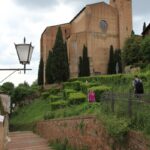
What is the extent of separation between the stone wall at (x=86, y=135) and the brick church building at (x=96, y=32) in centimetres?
3414

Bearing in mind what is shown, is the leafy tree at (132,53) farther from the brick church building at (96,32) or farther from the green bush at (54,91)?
the green bush at (54,91)

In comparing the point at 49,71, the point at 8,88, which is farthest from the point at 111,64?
the point at 8,88

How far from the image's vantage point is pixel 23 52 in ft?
33.6

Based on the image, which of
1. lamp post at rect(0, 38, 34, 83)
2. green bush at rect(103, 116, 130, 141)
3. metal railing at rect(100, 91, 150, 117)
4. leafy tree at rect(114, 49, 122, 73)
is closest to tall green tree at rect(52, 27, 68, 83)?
leafy tree at rect(114, 49, 122, 73)

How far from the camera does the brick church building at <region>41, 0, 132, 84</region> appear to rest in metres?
60.3

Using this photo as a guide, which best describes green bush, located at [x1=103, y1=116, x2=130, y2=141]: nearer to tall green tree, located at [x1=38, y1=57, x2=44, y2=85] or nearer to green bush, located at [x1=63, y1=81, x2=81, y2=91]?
green bush, located at [x1=63, y1=81, x2=81, y2=91]

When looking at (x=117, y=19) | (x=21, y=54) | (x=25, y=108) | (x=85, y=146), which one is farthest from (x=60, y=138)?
(x=117, y=19)

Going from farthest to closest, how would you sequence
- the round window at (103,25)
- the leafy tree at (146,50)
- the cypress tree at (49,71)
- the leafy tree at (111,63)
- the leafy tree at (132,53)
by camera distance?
the round window at (103,25), the leafy tree at (111,63), the cypress tree at (49,71), the leafy tree at (132,53), the leafy tree at (146,50)

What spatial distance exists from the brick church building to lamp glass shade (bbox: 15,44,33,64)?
48.7 metres

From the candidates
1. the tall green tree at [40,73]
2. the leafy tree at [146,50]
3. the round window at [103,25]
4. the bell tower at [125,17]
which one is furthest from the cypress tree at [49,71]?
the leafy tree at [146,50]

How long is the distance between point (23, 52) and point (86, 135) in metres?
8.26

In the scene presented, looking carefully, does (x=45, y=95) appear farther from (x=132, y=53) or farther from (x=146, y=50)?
(x=146, y=50)

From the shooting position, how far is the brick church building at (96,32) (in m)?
60.3

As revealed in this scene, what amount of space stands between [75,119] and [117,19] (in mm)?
44572
